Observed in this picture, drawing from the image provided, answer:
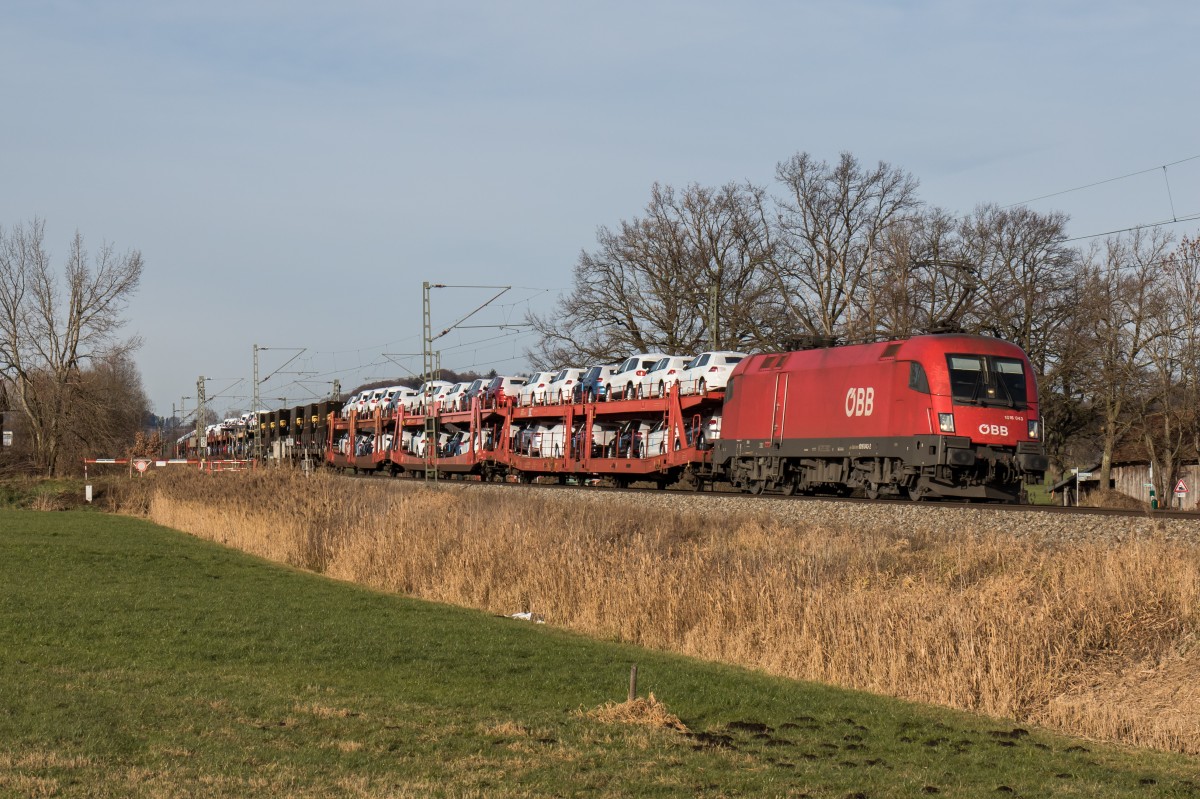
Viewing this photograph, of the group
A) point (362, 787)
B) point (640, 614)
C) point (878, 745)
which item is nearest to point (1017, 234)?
point (640, 614)

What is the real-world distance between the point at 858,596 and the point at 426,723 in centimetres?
700

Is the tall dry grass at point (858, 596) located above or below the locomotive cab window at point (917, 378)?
below

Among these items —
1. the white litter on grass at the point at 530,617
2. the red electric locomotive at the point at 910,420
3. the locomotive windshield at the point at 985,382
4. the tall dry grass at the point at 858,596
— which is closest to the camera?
the tall dry grass at the point at 858,596

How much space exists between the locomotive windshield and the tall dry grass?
5534 mm

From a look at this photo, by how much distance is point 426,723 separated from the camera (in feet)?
38.6

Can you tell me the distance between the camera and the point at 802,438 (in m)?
32.4

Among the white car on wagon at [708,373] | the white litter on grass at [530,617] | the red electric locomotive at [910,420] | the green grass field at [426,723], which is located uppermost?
the white car on wagon at [708,373]

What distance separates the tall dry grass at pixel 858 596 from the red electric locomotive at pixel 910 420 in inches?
181

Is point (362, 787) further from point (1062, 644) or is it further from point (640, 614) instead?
point (640, 614)

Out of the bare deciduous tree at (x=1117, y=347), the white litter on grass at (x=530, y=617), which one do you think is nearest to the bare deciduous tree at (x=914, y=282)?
the bare deciduous tree at (x=1117, y=347)

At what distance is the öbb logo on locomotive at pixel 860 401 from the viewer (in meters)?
29.6

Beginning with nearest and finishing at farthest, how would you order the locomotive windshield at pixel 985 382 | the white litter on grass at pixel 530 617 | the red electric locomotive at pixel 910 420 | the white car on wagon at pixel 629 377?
the white litter on grass at pixel 530 617 < the red electric locomotive at pixel 910 420 < the locomotive windshield at pixel 985 382 < the white car on wagon at pixel 629 377

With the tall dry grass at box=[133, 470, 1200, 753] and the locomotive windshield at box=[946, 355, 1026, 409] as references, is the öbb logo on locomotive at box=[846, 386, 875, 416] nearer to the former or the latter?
the locomotive windshield at box=[946, 355, 1026, 409]

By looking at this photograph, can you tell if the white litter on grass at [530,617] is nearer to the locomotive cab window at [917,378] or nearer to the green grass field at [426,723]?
the green grass field at [426,723]
